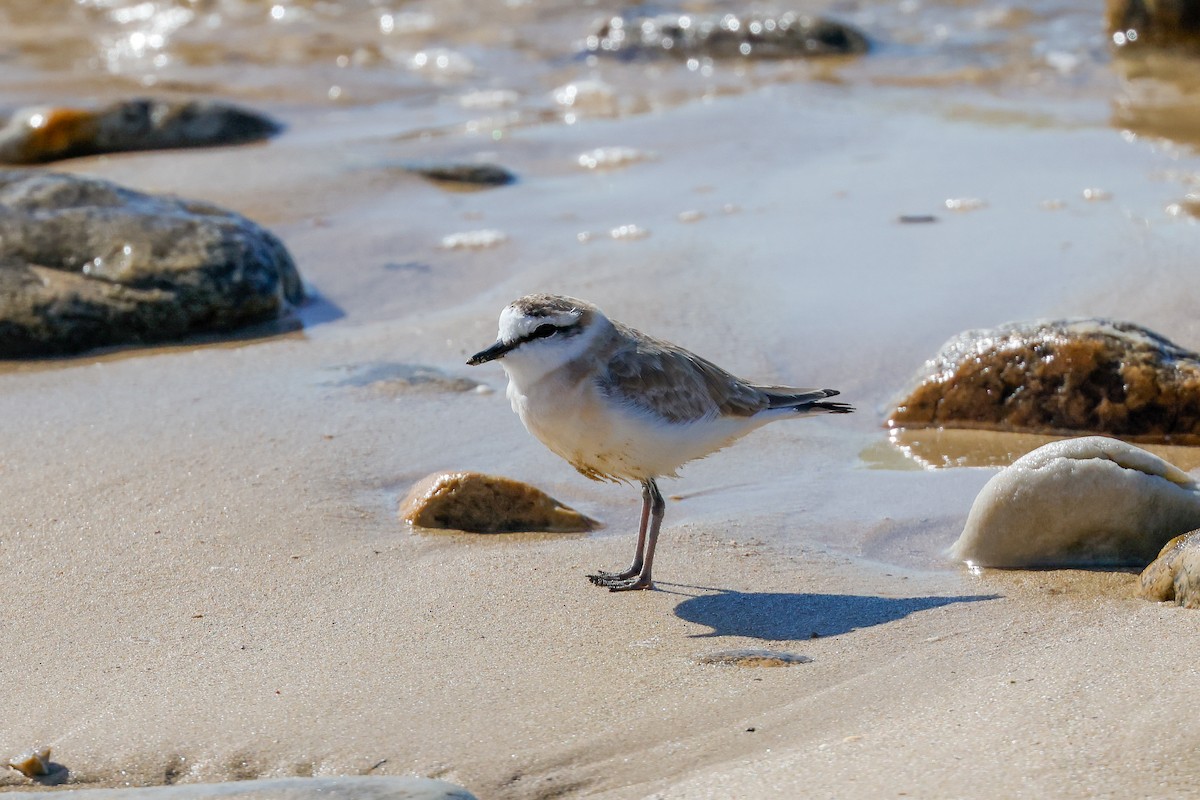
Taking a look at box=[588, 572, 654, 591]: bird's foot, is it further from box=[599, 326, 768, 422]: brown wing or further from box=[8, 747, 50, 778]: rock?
box=[8, 747, 50, 778]: rock

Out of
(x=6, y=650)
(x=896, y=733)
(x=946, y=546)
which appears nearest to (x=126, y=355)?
(x=6, y=650)

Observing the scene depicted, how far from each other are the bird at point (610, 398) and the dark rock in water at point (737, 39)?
10.2 meters

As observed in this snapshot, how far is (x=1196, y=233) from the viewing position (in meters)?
7.95

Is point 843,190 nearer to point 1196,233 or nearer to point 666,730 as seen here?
point 1196,233

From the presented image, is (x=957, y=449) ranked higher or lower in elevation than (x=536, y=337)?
lower

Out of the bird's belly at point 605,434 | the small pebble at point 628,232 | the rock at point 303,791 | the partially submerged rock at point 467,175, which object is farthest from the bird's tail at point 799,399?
the partially submerged rock at point 467,175

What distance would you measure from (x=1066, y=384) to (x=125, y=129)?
806 centimetres

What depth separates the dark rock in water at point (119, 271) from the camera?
721cm

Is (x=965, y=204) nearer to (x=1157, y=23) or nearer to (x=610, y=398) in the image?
(x=610, y=398)

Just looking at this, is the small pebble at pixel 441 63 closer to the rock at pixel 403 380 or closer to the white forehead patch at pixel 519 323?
the rock at pixel 403 380

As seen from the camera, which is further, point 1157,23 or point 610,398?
point 1157,23

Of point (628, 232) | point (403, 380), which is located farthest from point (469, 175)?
point (403, 380)

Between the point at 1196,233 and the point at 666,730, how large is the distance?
5744 millimetres

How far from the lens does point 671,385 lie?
4.71 metres
